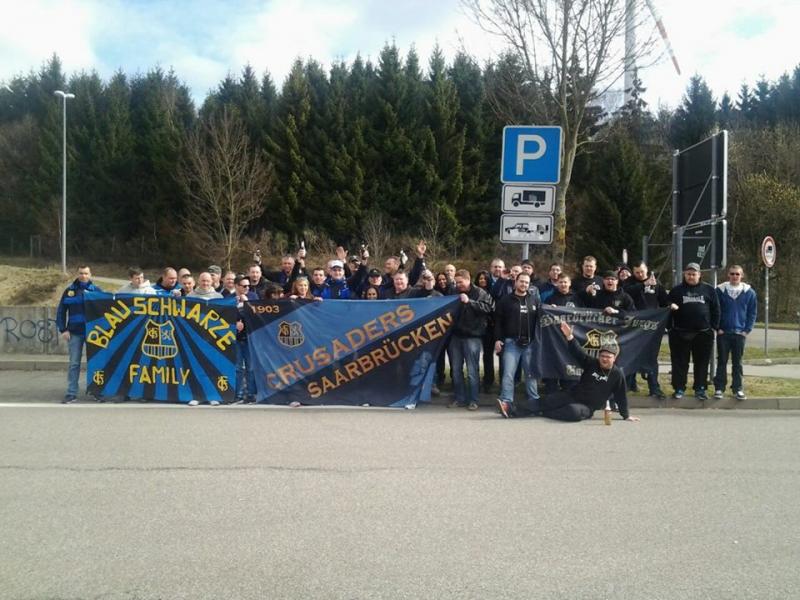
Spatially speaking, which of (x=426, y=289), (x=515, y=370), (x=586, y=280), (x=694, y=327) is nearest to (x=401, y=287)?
(x=426, y=289)

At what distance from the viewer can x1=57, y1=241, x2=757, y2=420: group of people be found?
9156 millimetres

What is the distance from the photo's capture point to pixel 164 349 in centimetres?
968

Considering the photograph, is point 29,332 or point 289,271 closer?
point 289,271

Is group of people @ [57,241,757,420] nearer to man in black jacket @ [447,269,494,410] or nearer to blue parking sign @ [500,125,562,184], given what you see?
man in black jacket @ [447,269,494,410]

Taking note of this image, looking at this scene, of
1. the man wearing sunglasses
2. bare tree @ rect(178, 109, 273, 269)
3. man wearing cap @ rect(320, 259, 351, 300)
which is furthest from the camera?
bare tree @ rect(178, 109, 273, 269)

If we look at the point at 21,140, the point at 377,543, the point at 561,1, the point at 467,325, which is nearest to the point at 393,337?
the point at 467,325

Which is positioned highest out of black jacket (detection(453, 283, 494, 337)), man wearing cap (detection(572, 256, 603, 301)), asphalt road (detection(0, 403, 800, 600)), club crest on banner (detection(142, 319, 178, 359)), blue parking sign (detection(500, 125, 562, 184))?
blue parking sign (detection(500, 125, 562, 184))

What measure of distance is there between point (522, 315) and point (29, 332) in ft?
36.2

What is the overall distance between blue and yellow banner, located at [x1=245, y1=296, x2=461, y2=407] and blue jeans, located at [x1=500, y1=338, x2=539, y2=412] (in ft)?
3.21

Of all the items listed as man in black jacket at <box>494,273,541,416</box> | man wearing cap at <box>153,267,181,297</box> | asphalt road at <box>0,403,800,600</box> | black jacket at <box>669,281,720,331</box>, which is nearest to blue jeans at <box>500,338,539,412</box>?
man in black jacket at <box>494,273,541,416</box>

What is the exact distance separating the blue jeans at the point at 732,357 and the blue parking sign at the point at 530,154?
355 cm

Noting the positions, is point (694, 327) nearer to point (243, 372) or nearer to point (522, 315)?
point (522, 315)

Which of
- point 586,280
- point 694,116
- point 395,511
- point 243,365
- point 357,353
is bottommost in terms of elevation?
point 395,511

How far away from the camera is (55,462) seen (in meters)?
6.19
